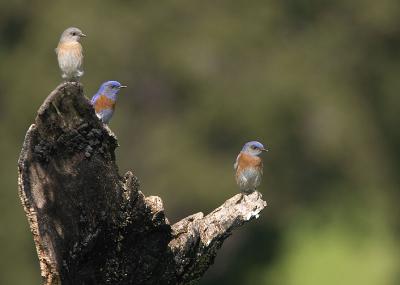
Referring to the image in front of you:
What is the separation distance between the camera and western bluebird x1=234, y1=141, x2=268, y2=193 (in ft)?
36.8

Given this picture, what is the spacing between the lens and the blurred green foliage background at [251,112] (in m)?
24.2

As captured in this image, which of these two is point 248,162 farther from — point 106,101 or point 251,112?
point 251,112

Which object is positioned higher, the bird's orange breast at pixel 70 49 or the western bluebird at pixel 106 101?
the bird's orange breast at pixel 70 49

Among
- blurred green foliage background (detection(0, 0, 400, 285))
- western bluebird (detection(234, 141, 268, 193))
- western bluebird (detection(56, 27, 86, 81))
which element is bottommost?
western bluebird (detection(56, 27, 86, 81))

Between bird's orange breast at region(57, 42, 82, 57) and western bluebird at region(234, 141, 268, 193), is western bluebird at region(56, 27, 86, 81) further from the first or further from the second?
western bluebird at region(234, 141, 268, 193)

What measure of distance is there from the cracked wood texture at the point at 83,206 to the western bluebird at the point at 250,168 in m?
4.17

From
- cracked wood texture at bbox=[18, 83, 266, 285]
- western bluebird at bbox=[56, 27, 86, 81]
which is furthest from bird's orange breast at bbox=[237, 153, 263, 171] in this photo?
cracked wood texture at bbox=[18, 83, 266, 285]

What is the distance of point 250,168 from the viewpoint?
11320 mm

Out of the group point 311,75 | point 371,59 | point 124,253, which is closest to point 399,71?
point 371,59

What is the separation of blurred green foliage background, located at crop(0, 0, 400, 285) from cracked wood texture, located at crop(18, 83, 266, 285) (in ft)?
53.9

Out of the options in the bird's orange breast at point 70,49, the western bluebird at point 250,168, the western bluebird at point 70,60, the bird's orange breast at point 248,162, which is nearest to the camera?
the western bluebird at point 70,60

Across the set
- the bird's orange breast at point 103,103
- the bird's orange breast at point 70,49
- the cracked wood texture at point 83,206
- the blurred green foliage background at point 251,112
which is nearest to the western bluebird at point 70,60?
the bird's orange breast at point 70,49

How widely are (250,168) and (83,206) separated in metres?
5.19

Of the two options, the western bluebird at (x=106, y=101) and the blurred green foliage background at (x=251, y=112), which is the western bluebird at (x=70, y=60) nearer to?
the western bluebird at (x=106, y=101)
